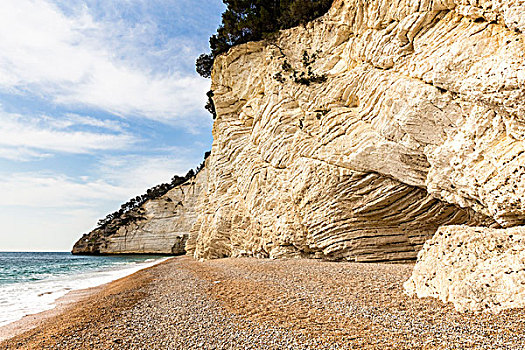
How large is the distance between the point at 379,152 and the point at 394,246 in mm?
3654

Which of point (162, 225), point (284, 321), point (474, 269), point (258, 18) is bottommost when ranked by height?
point (284, 321)

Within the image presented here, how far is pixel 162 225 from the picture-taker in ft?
153

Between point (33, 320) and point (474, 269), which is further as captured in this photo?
point (33, 320)

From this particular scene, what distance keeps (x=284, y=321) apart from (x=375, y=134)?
8.53 meters

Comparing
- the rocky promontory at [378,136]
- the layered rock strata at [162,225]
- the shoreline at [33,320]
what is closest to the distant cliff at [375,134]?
the rocky promontory at [378,136]

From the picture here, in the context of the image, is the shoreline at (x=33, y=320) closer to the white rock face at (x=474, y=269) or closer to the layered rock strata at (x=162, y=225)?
the white rock face at (x=474, y=269)

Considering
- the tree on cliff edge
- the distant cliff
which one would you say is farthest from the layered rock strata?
the distant cliff

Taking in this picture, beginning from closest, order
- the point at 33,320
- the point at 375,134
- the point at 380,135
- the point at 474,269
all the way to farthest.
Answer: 1. the point at 474,269
2. the point at 33,320
3. the point at 380,135
4. the point at 375,134

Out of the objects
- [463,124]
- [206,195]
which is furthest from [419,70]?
[206,195]

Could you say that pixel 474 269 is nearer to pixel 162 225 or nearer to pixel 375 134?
pixel 375 134

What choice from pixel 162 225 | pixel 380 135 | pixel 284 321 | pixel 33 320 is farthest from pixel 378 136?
pixel 162 225

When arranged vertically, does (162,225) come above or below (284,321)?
above

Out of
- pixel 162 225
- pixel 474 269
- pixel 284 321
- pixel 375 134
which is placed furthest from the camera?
pixel 162 225

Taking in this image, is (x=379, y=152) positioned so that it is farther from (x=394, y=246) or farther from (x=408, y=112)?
(x=394, y=246)
